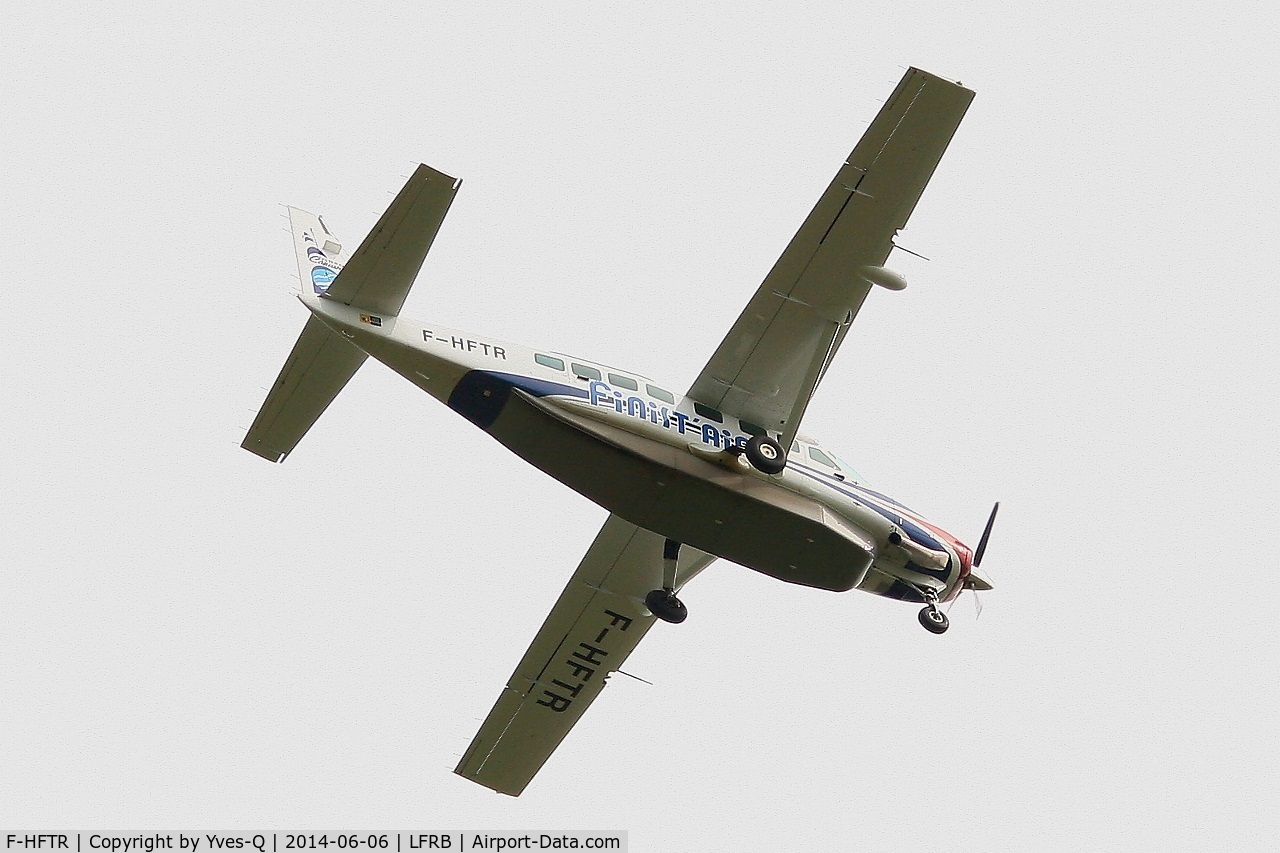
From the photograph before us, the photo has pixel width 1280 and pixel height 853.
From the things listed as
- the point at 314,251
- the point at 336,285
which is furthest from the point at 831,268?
the point at 314,251

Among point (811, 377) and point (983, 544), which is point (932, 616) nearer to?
point (983, 544)

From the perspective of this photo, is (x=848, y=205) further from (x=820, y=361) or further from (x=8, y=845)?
(x=8, y=845)

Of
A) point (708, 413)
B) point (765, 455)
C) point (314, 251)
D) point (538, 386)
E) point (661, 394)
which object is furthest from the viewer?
point (314, 251)

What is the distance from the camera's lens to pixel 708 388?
23609mm

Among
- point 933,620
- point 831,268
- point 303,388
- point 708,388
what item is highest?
point 831,268

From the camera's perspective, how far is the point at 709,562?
86.4 feet

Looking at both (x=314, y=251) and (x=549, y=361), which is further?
(x=314, y=251)

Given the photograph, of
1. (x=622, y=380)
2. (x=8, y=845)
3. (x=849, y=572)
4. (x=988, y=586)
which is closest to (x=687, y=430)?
(x=622, y=380)

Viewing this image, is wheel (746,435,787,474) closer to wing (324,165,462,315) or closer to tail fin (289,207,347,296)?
wing (324,165,462,315)

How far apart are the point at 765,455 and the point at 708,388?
4.72ft

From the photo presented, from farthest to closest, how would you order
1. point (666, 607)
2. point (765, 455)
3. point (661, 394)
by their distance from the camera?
1. point (666, 607)
2. point (661, 394)
3. point (765, 455)

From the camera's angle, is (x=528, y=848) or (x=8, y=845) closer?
(x=8, y=845)

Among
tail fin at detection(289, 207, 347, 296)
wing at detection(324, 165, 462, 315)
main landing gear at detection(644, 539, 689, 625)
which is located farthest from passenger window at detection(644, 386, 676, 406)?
tail fin at detection(289, 207, 347, 296)

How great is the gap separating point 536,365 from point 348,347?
267cm
